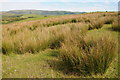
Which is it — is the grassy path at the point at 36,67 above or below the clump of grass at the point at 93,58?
below

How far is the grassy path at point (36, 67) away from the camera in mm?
3496

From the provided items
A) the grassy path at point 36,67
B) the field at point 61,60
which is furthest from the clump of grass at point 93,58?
the grassy path at point 36,67

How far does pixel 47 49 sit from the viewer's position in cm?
564

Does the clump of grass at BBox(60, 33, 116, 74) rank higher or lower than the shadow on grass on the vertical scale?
higher

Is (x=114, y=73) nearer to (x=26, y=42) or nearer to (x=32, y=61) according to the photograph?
(x=32, y=61)

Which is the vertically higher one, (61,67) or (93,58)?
(93,58)

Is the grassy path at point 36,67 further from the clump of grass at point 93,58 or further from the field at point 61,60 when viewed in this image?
the clump of grass at point 93,58

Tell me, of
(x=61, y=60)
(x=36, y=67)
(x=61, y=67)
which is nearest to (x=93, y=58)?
(x=61, y=67)

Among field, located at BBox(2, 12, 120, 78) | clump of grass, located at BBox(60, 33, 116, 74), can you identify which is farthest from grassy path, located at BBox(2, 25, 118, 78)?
clump of grass, located at BBox(60, 33, 116, 74)

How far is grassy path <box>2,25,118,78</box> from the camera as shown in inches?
138

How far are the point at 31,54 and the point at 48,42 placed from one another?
43.2 inches

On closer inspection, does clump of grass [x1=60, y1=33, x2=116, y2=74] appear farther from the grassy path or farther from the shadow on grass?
the grassy path

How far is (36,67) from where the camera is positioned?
396 cm

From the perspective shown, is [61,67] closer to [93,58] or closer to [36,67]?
[36,67]
